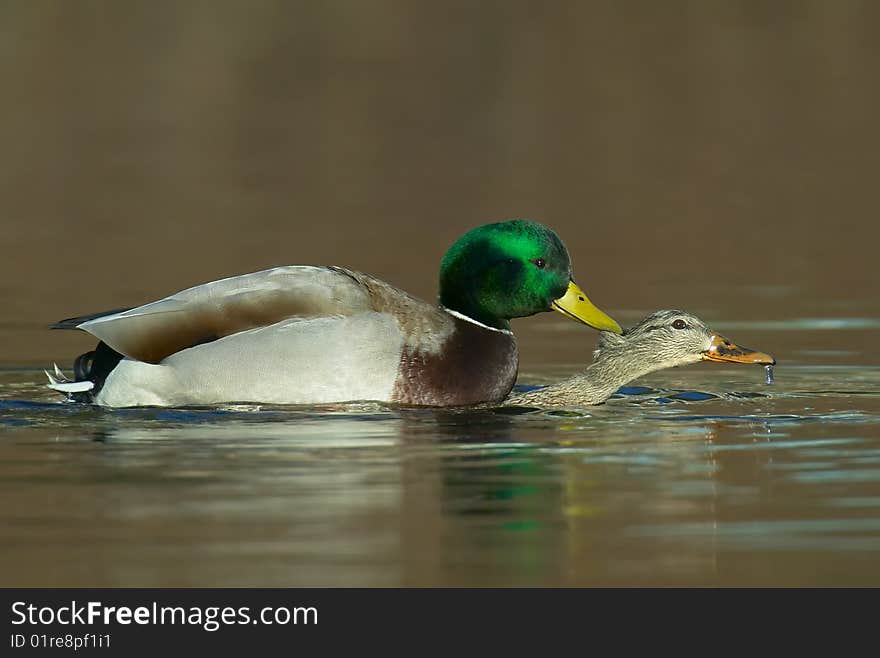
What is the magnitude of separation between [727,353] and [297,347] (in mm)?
2415

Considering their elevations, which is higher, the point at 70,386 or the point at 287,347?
the point at 287,347

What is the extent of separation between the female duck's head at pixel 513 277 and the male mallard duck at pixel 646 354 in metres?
0.28

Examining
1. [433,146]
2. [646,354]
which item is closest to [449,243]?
[646,354]

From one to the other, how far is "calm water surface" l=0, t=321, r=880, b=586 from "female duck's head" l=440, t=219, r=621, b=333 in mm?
604

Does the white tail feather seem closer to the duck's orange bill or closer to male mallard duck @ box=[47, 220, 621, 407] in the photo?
male mallard duck @ box=[47, 220, 621, 407]

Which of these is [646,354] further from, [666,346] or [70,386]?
[70,386]

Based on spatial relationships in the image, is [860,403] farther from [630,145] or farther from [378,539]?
[630,145]

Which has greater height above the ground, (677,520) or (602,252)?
(602,252)

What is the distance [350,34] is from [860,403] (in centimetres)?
2664

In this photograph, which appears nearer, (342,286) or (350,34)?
(342,286)

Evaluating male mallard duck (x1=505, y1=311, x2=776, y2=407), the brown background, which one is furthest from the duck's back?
A: the brown background

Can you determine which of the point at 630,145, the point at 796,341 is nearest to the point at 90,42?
the point at 630,145

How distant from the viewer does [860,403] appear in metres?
10.4

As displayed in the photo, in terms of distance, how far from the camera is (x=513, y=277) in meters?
10.6
